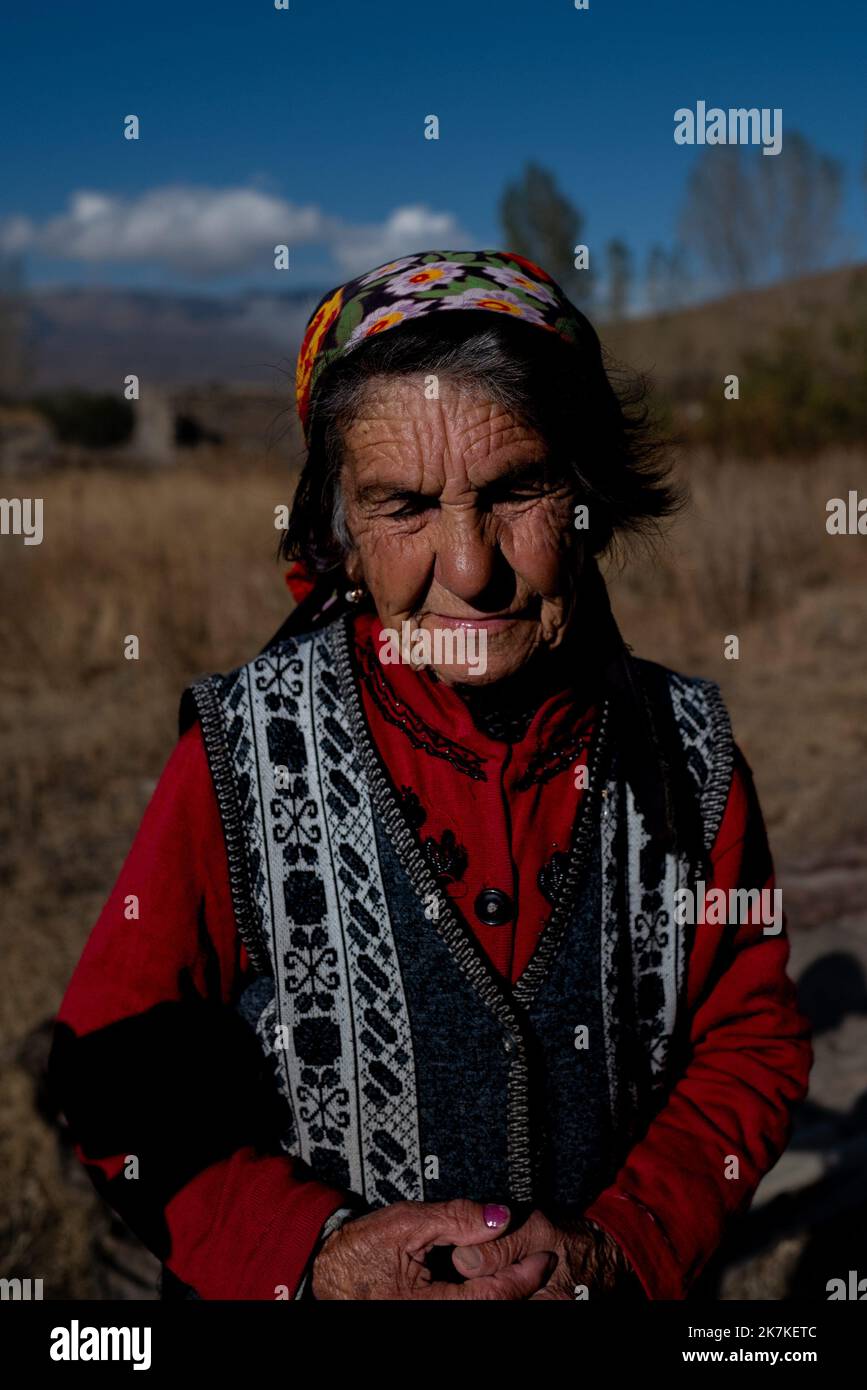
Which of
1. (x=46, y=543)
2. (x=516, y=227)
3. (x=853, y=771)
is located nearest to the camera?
(x=853, y=771)

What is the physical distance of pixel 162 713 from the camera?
654 cm

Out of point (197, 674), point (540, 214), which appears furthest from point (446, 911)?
point (540, 214)

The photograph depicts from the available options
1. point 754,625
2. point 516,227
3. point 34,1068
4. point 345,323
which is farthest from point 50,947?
point 516,227

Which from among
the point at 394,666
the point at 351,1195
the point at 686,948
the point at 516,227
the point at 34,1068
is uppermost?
the point at 516,227

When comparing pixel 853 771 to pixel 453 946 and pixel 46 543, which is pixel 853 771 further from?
pixel 46 543

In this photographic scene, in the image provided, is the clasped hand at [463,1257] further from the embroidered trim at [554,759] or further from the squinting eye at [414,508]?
the squinting eye at [414,508]

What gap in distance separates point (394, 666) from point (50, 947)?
2973mm

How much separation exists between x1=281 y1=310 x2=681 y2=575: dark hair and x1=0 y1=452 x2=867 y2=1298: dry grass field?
0.67 feet

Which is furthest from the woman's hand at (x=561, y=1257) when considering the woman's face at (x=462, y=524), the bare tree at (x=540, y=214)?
the bare tree at (x=540, y=214)

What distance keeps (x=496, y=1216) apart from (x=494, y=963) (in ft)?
0.96

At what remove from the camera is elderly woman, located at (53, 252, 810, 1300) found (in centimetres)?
132

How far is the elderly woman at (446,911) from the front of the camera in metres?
1.32
